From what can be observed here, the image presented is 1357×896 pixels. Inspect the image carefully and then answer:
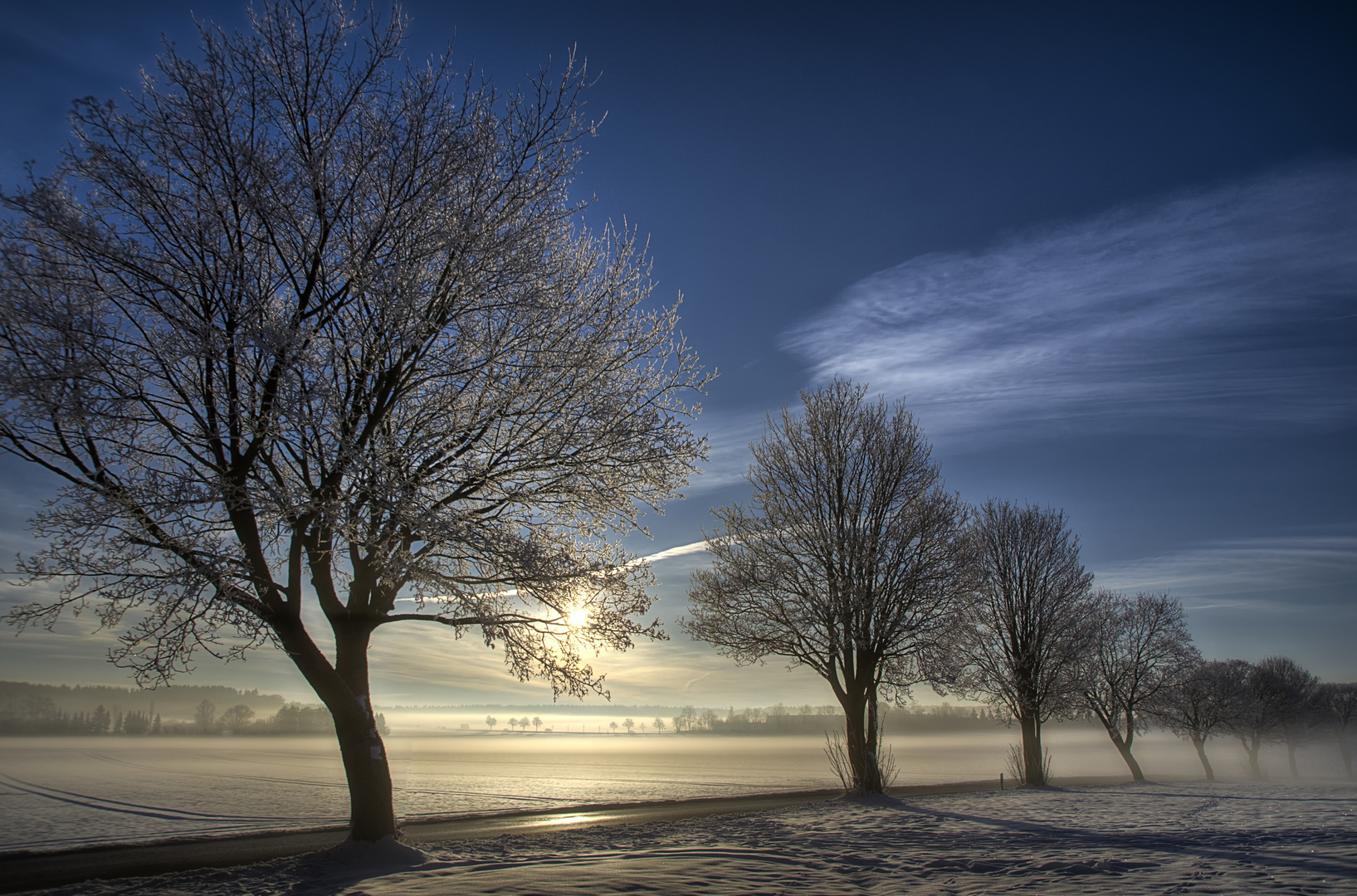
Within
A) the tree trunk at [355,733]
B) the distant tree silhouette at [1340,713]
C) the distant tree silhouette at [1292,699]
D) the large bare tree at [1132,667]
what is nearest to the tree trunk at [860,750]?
the tree trunk at [355,733]

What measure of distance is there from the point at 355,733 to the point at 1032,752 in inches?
994

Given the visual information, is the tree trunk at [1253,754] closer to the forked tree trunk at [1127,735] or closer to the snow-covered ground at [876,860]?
the forked tree trunk at [1127,735]

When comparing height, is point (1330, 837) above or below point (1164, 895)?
below

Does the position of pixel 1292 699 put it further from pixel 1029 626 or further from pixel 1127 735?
pixel 1029 626

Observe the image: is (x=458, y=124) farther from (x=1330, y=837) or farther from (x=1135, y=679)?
(x=1135, y=679)

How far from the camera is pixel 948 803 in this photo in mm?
16438

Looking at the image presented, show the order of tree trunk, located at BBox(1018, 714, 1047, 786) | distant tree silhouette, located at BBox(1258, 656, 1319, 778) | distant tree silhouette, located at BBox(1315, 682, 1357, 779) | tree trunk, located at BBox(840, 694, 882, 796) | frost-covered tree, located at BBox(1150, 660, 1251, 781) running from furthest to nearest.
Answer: distant tree silhouette, located at BBox(1315, 682, 1357, 779), distant tree silhouette, located at BBox(1258, 656, 1319, 778), frost-covered tree, located at BBox(1150, 660, 1251, 781), tree trunk, located at BBox(1018, 714, 1047, 786), tree trunk, located at BBox(840, 694, 882, 796)

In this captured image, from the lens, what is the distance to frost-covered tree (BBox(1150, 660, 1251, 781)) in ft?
133

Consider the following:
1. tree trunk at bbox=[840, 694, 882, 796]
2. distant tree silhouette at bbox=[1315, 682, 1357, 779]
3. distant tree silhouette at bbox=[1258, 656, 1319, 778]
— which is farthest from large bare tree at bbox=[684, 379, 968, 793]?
distant tree silhouette at bbox=[1315, 682, 1357, 779]

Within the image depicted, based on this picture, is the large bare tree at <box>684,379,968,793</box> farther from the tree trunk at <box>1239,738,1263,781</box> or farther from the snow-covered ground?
the tree trunk at <box>1239,738,1263,781</box>

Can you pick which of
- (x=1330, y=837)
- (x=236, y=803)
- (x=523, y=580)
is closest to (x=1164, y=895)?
(x=1330, y=837)

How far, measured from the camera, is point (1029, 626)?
1065 inches

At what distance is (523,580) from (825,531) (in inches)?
461

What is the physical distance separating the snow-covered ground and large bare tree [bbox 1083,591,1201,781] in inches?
968
